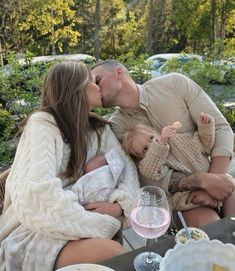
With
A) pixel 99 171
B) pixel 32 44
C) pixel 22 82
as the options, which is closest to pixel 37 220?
pixel 99 171

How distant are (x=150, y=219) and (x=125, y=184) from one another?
693 millimetres

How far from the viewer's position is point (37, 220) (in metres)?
1.69

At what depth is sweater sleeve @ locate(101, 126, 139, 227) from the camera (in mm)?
1924

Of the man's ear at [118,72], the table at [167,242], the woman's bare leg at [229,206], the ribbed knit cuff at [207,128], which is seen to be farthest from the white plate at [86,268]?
the man's ear at [118,72]

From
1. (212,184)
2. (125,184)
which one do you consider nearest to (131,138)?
(125,184)

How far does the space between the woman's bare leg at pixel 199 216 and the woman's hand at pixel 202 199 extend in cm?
3

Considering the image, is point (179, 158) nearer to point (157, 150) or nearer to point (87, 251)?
point (157, 150)

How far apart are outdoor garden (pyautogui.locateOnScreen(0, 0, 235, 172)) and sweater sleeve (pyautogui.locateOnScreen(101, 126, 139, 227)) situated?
59 cm

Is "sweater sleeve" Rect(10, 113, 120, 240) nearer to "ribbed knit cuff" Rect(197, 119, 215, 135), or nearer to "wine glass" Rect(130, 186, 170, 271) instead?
"wine glass" Rect(130, 186, 170, 271)

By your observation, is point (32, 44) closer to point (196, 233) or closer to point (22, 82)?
point (22, 82)

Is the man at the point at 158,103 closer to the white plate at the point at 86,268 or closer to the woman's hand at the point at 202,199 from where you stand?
the woman's hand at the point at 202,199

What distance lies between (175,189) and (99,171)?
50 cm

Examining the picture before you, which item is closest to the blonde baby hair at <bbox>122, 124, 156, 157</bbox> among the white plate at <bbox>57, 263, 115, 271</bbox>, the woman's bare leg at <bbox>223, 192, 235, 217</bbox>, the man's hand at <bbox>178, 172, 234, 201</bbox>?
the man's hand at <bbox>178, 172, 234, 201</bbox>

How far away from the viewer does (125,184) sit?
6.61ft
